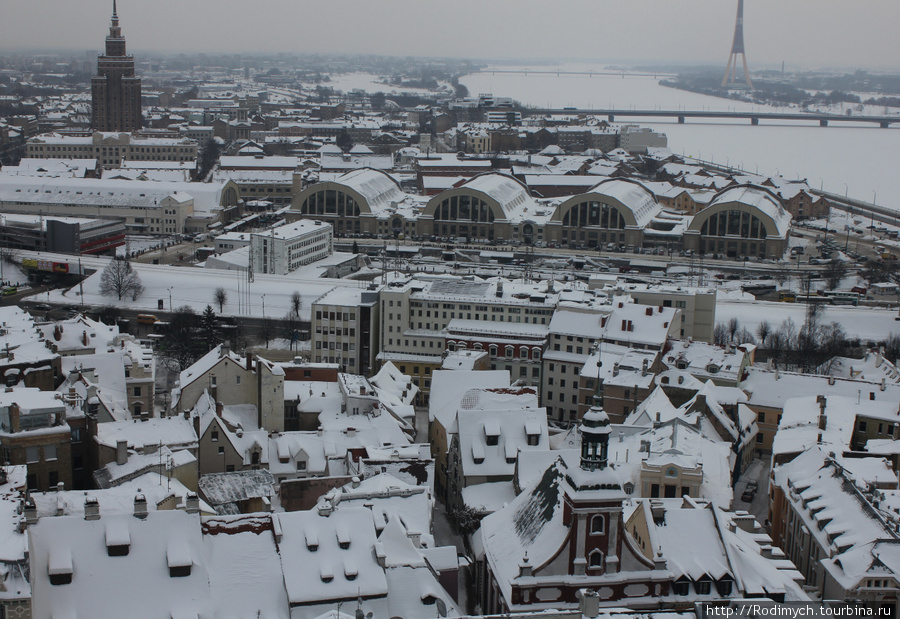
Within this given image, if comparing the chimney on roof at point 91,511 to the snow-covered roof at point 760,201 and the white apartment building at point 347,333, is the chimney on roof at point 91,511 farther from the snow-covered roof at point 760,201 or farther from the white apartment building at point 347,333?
the snow-covered roof at point 760,201

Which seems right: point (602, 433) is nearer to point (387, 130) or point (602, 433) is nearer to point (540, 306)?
point (540, 306)

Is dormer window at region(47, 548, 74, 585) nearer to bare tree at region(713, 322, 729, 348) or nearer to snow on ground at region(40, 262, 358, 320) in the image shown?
bare tree at region(713, 322, 729, 348)

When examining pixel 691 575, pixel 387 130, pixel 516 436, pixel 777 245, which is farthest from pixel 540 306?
pixel 387 130

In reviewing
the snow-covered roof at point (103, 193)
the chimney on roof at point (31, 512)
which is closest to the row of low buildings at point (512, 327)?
the chimney on roof at point (31, 512)

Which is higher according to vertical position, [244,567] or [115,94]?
[115,94]

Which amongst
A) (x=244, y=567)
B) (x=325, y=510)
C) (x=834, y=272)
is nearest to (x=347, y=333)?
(x=325, y=510)

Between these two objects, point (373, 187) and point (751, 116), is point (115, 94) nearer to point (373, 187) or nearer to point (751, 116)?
point (373, 187)
